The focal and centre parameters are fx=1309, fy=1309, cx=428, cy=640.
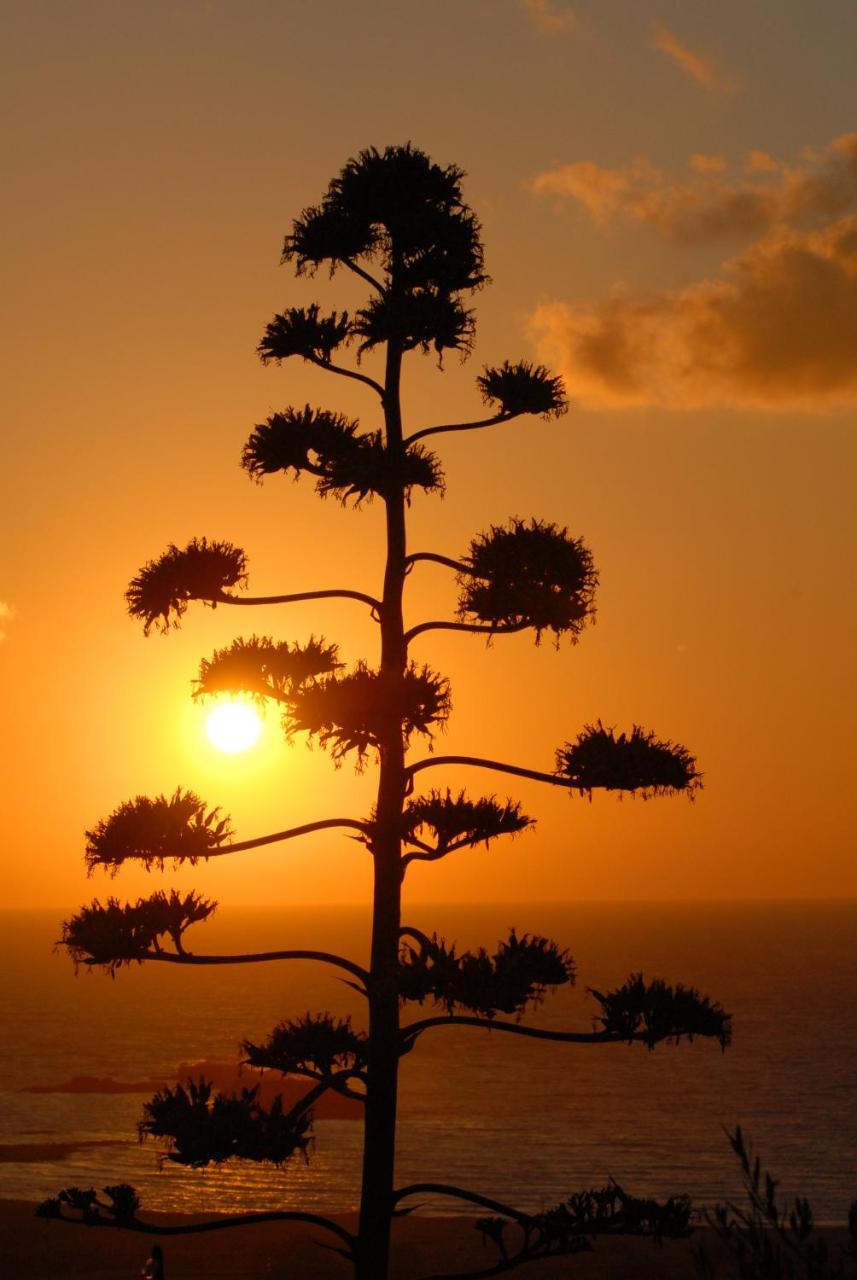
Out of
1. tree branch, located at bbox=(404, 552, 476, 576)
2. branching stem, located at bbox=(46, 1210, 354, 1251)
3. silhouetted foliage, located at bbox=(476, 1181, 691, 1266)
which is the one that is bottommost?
branching stem, located at bbox=(46, 1210, 354, 1251)

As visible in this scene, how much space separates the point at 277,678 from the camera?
1373cm

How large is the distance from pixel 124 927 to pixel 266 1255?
28879 mm

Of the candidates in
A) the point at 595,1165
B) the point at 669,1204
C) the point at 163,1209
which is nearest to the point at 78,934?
the point at 669,1204

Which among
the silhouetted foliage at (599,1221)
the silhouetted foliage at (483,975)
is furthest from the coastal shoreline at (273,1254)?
the silhouetted foliage at (483,975)

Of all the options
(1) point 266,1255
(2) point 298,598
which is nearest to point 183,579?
(2) point 298,598

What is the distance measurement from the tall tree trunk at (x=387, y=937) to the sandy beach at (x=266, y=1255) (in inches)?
815

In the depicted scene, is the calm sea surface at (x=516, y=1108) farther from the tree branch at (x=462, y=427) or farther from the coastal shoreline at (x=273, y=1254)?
the tree branch at (x=462, y=427)

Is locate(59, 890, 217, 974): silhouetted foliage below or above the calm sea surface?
above

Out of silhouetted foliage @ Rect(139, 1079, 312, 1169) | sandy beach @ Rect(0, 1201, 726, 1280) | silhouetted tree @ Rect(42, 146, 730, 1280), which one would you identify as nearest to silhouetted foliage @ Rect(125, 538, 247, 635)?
silhouetted tree @ Rect(42, 146, 730, 1280)

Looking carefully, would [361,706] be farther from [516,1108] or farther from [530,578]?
[516,1108]

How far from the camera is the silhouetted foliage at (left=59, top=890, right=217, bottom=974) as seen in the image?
13.3 meters

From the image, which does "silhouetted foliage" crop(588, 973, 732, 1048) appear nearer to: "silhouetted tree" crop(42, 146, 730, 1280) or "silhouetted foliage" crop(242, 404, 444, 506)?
"silhouetted tree" crop(42, 146, 730, 1280)

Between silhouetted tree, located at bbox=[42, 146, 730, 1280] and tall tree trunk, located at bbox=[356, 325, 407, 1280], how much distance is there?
23 mm

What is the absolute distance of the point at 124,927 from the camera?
13.5 meters
